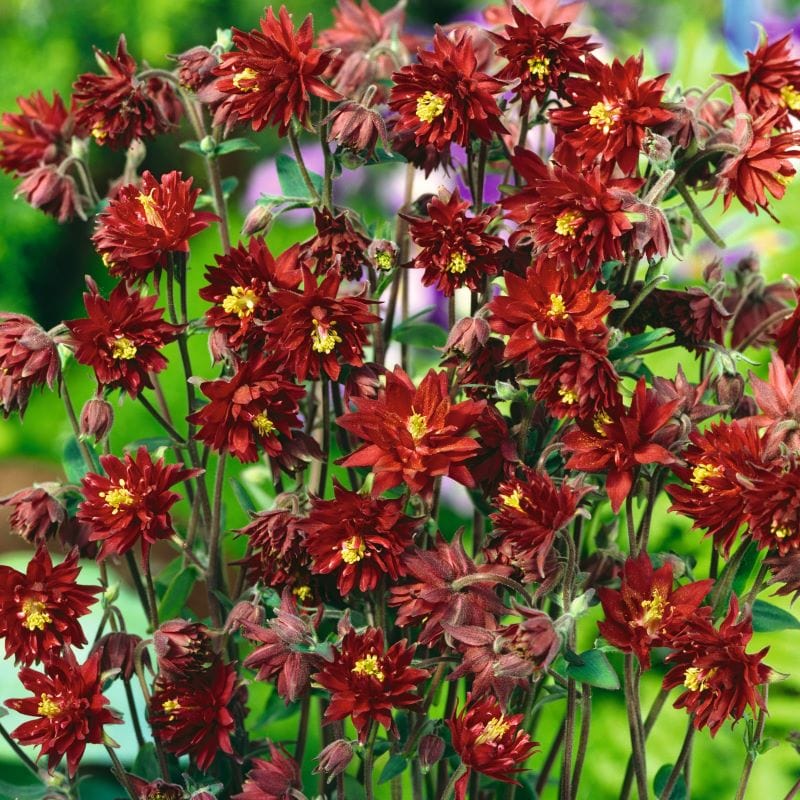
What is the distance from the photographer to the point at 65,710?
22.0 inches

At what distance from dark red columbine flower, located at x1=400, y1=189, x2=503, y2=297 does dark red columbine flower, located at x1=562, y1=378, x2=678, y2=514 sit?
91 mm

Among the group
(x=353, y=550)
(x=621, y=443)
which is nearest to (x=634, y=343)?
(x=621, y=443)

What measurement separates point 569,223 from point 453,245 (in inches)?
2.3

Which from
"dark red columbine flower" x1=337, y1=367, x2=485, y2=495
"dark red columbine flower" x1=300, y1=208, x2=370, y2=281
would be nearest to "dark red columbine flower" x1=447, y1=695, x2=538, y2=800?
"dark red columbine flower" x1=337, y1=367, x2=485, y2=495

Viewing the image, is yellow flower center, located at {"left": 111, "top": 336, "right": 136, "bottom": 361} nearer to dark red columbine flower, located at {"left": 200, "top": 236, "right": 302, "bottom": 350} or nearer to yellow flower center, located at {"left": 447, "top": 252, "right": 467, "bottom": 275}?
dark red columbine flower, located at {"left": 200, "top": 236, "right": 302, "bottom": 350}

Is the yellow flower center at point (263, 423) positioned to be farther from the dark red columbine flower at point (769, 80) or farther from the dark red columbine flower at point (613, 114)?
the dark red columbine flower at point (769, 80)

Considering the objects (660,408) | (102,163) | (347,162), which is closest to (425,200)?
(347,162)

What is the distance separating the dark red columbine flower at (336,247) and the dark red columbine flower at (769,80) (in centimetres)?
21

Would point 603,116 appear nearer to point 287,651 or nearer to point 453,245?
point 453,245

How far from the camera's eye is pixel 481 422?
539mm

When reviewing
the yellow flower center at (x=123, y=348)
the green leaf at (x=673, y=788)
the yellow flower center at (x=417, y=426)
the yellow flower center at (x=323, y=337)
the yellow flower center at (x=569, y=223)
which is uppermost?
the yellow flower center at (x=569, y=223)

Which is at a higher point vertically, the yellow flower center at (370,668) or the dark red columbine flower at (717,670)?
the dark red columbine flower at (717,670)

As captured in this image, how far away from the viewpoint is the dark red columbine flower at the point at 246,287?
0.53 m

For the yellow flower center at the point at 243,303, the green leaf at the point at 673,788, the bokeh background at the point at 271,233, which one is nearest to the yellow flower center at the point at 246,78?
the yellow flower center at the point at 243,303
